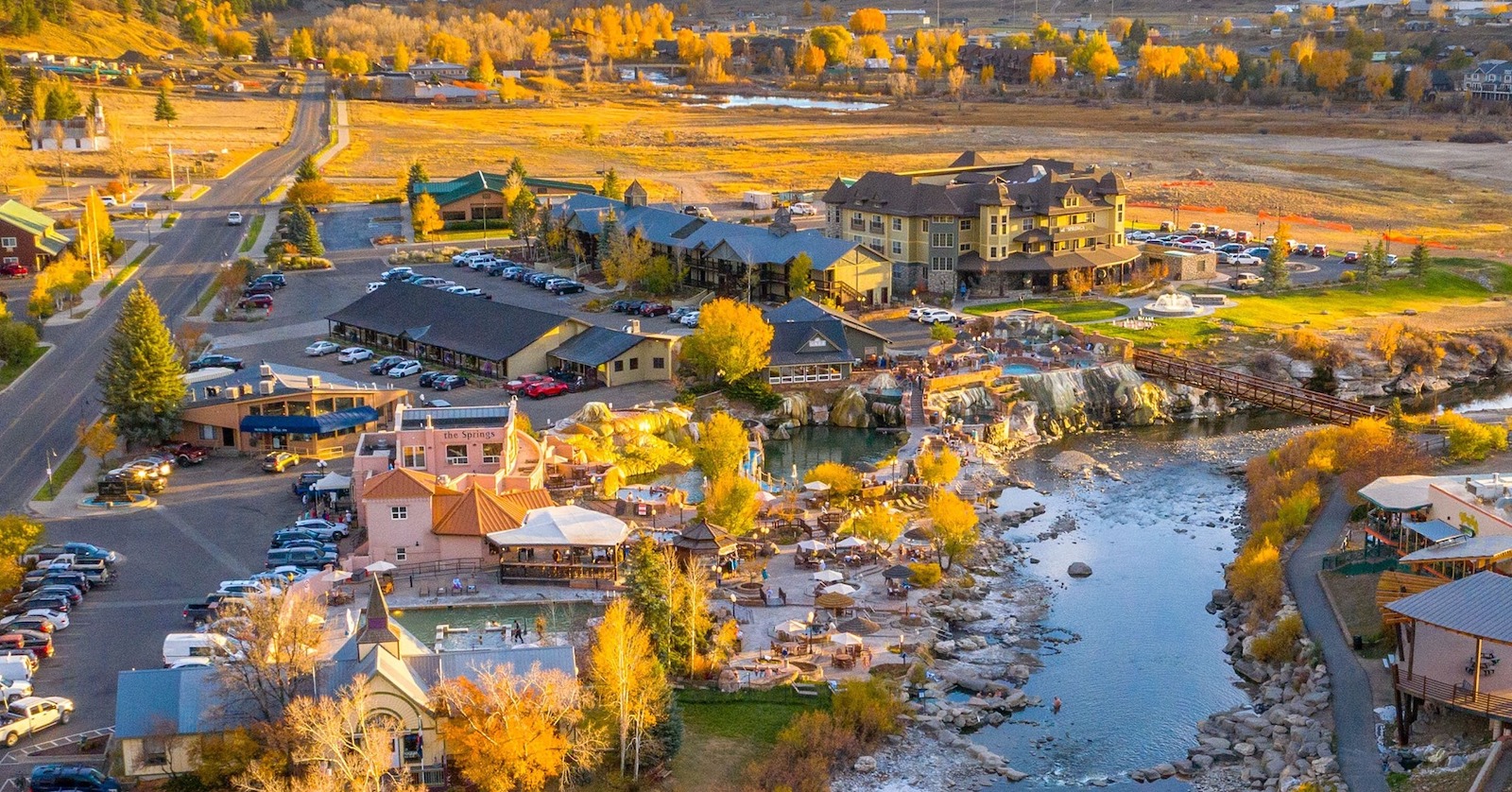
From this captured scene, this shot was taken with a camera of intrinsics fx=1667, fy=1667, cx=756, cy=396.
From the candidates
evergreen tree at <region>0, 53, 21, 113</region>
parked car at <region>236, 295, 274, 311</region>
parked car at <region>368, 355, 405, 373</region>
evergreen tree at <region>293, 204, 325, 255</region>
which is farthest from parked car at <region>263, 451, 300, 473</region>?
evergreen tree at <region>0, 53, 21, 113</region>

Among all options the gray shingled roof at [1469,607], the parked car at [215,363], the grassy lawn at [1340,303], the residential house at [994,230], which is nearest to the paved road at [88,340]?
the parked car at [215,363]

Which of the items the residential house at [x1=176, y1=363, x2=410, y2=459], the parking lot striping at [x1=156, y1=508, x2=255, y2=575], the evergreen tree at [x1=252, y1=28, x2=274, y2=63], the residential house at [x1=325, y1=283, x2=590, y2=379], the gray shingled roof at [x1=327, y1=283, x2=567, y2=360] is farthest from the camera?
the evergreen tree at [x1=252, y1=28, x2=274, y2=63]

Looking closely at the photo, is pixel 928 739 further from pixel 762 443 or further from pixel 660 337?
pixel 660 337

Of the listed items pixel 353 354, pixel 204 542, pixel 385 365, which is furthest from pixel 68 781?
pixel 353 354

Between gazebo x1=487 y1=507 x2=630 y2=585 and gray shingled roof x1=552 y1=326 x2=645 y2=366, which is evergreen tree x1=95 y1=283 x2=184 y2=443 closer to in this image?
gray shingled roof x1=552 y1=326 x2=645 y2=366

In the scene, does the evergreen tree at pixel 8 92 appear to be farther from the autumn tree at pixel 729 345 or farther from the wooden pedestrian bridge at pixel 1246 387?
the wooden pedestrian bridge at pixel 1246 387

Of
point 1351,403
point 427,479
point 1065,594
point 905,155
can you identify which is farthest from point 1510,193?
point 427,479

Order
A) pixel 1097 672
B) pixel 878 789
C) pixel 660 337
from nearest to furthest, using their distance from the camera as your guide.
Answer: pixel 878 789
pixel 1097 672
pixel 660 337
